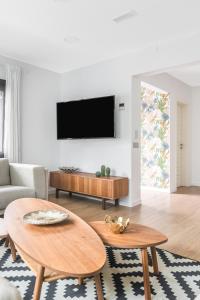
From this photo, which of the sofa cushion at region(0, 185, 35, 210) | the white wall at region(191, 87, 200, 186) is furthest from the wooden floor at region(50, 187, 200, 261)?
the white wall at region(191, 87, 200, 186)

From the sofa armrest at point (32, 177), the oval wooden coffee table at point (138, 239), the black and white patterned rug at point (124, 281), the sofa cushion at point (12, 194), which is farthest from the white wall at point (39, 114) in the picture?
the oval wooden coffee table at point (138, 239)

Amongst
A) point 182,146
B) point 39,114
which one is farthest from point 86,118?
point 182,146

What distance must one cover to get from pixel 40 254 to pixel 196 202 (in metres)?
3.55

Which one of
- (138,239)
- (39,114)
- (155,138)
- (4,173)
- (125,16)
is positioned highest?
(125,16)

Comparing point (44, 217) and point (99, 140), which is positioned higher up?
point (99, 140)

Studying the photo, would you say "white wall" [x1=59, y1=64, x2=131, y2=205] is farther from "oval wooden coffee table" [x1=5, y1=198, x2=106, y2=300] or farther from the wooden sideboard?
"oval wooden coffee table" [x1=5, y1=198, x2=106, y2=300]

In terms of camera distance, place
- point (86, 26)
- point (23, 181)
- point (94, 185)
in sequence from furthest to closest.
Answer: point (94, 185) → point (23, 181) → point (86, 26)

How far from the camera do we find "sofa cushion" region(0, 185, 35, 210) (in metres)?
2.85

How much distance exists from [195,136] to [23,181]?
171 inches

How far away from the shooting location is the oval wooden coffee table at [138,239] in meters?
1.56

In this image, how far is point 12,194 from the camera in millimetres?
2936

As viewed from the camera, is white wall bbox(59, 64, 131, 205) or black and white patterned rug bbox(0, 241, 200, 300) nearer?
black and white patterned rug bbox(0, 241, 200, 300)

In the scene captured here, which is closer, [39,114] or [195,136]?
[39,114]

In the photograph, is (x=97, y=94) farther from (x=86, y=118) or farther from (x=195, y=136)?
(x=195, y=136)
